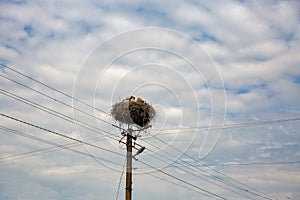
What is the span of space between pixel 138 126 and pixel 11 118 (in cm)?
792

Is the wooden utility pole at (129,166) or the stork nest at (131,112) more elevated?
the stork nest at (131,112)

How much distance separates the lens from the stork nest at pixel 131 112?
24438mm

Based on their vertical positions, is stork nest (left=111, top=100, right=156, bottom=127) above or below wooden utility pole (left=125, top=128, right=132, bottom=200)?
above

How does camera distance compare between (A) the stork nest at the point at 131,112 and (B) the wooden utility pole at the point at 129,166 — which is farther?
(A) the stork nest at the point at 131,112

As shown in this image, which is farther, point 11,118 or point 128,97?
point 128,97

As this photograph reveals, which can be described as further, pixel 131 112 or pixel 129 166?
pixel 131 112

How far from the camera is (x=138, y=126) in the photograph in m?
24.8

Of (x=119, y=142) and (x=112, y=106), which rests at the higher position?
(x=112, y=106)

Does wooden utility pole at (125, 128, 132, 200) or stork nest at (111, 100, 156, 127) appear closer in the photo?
wooden utility pole at (125, 128, 132, 200)

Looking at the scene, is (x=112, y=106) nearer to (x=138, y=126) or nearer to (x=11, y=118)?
(x=138, y=126)

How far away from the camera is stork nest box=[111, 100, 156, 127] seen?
2444 cm

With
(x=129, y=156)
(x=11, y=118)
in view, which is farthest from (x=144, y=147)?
(x=11, y=118)

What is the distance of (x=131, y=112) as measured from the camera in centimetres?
2448

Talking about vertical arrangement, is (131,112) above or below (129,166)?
above
